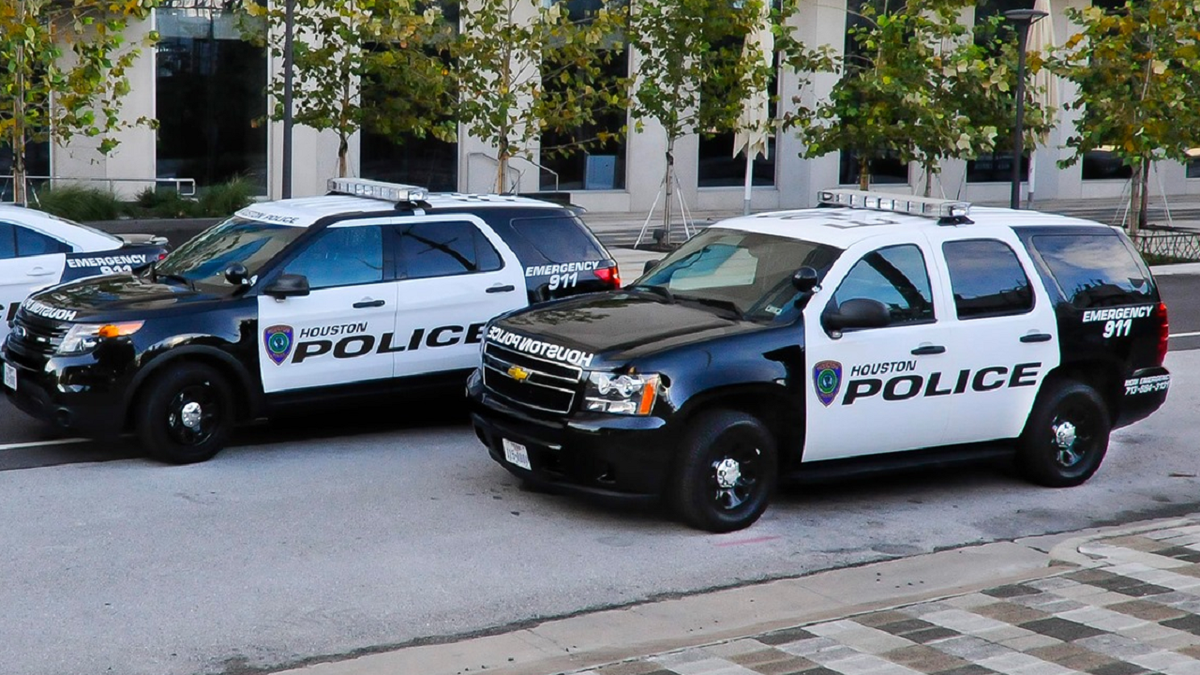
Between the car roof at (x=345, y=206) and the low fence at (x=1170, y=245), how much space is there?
54.4 feet

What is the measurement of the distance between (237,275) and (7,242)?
11.1 ft

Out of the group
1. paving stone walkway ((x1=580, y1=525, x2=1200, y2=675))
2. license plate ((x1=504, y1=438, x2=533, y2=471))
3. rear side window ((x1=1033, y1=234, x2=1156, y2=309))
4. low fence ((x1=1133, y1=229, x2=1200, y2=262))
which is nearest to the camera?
paving stone walkway ((x1=580, y1=525, x2=1200, y2=675))

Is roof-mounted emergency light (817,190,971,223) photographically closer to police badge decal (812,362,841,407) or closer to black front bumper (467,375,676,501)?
police badge decal (812,362,841,407)

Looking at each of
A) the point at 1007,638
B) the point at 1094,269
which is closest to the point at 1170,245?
the point at 1094,269

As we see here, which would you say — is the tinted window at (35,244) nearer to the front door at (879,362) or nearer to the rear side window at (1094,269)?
the front door at (879,362)

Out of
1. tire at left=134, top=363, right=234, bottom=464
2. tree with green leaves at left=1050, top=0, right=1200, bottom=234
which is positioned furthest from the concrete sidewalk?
tree with green leaves at left=1050, top=0, right=1200, bottom=234

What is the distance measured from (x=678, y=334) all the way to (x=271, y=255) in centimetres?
328

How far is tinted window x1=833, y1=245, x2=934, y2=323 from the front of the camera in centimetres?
920

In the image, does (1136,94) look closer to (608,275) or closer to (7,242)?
(608,275)

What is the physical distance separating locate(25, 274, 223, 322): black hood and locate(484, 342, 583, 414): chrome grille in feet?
7.09

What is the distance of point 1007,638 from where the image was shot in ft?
21.5

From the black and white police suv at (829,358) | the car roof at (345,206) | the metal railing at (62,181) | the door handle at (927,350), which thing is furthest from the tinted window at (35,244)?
the metal railing at (62,181)

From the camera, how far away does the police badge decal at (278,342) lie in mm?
10211

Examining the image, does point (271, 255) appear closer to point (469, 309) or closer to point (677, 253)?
point (469, 309)
